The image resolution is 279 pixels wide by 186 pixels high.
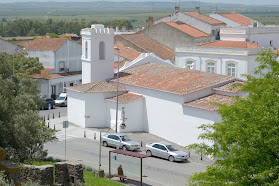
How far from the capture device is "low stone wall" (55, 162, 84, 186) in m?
25.2

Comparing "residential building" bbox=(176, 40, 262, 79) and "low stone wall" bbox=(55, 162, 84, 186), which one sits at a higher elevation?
"residential building" bbox=(176, 40, 262, 79)

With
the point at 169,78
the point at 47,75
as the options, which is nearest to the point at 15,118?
the point at 169,78

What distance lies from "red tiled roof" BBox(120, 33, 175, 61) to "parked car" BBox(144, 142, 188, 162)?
114 ft

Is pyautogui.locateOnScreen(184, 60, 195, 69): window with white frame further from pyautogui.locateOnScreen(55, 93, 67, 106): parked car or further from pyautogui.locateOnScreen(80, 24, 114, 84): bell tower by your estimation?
pyautogui.locateOnScreen(55, 93, 67, 106): parked car

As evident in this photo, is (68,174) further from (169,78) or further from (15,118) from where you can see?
(169,78)

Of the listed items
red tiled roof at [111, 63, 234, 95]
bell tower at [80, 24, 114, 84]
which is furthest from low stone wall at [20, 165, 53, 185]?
bell tower at [80, 24, 114, 84]

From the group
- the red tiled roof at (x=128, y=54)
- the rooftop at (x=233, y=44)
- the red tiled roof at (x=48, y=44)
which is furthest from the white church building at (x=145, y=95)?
the red tiled roof at (x=48, y=44)

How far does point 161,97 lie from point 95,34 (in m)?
10.1

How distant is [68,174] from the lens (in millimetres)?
25812

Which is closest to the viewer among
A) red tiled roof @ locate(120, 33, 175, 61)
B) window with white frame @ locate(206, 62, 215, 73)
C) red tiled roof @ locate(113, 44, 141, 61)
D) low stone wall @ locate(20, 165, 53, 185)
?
low stone wall @ locate(20, 165, 53, 185)

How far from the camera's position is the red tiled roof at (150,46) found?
72625 mm

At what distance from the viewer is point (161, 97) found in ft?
146

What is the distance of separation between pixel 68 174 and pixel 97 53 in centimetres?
2594

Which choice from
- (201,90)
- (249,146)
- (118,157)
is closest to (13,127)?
(118,157)
